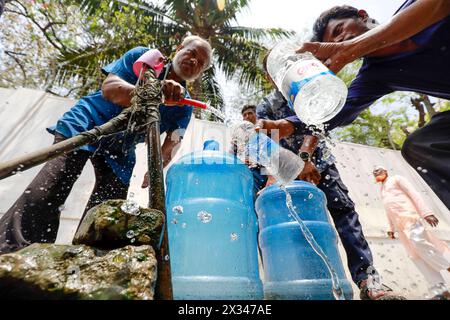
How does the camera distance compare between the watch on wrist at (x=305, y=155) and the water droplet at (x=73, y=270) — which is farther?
the watch on wrist at (x=305, y=155)

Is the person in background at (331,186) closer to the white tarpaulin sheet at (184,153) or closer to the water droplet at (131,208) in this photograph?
the water droplet at (131,208)

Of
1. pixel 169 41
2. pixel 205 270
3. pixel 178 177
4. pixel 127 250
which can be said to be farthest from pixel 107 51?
pixel 127 250

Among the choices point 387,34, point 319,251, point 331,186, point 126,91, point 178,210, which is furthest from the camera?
point 331,186

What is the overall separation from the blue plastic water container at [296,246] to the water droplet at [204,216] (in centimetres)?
53

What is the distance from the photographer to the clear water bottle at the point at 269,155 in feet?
7.90

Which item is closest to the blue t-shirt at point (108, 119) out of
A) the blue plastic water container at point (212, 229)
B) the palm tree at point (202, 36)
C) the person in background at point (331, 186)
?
the blue plastic water container at point (212, 229)

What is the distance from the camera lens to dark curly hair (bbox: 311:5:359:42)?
2.15 metres

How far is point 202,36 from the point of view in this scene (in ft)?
25.9

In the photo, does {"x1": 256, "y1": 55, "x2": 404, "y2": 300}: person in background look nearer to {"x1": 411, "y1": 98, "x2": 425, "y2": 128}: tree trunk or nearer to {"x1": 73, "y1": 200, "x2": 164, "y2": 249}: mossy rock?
{"x1": 73, "y1": 200, "x2": 164, "y2": 249}: mossy rock

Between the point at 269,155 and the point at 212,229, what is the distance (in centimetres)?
99

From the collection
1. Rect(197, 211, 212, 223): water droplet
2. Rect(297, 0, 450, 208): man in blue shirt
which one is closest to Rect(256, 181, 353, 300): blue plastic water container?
Rect(297, 0, 450, 208): man in blue shirt

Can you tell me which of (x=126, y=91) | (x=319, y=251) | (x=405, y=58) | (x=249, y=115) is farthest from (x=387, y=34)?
(x=249, y=115)

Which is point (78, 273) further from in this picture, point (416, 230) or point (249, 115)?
point (416, 230)
